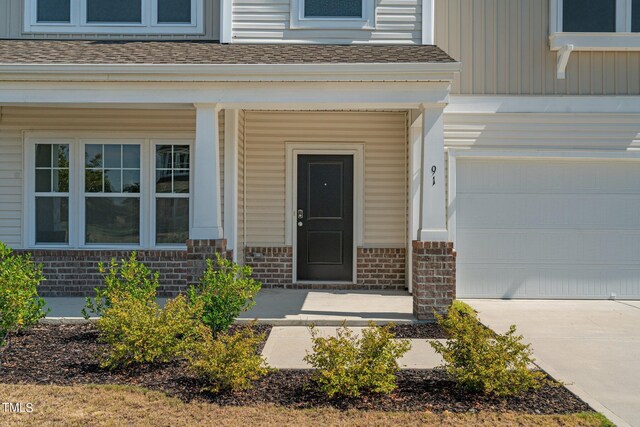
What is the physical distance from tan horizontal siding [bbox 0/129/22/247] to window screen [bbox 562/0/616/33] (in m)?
8.87

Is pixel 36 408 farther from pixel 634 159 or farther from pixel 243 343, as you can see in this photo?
pixel 634 159

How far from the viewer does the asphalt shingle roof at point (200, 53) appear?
8.03 metres

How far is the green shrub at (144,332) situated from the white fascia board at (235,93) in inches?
119

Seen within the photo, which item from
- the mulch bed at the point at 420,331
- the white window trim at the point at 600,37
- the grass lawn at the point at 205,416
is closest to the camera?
the grass lawn at the point at 205,416

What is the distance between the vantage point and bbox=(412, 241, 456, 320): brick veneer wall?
7.74 meters

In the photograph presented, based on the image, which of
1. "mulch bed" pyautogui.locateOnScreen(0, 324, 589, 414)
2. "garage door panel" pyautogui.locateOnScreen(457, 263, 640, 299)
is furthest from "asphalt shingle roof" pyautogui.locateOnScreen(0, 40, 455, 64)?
"mulch bed" pyautogui.locateOnScreen(0, 324, 589, 414)

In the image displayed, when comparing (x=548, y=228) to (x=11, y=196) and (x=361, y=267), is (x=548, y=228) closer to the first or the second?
(x=361, y=267)

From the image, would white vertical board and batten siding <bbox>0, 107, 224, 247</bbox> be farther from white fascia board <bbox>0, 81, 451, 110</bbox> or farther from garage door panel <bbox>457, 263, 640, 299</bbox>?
garage door panel <bbox>457, 263, 640, 299</bbox>

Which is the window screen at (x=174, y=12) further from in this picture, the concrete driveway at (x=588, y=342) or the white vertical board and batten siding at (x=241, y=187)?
the concrete driveway at (x=588, y=342)

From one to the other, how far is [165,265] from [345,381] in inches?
223

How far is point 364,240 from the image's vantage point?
34.0 ft

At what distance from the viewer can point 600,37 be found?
962 centimetres

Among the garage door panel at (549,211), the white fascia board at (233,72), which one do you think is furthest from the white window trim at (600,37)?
the white fascia board at (233,72)

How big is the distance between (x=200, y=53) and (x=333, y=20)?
2099 millimetres
